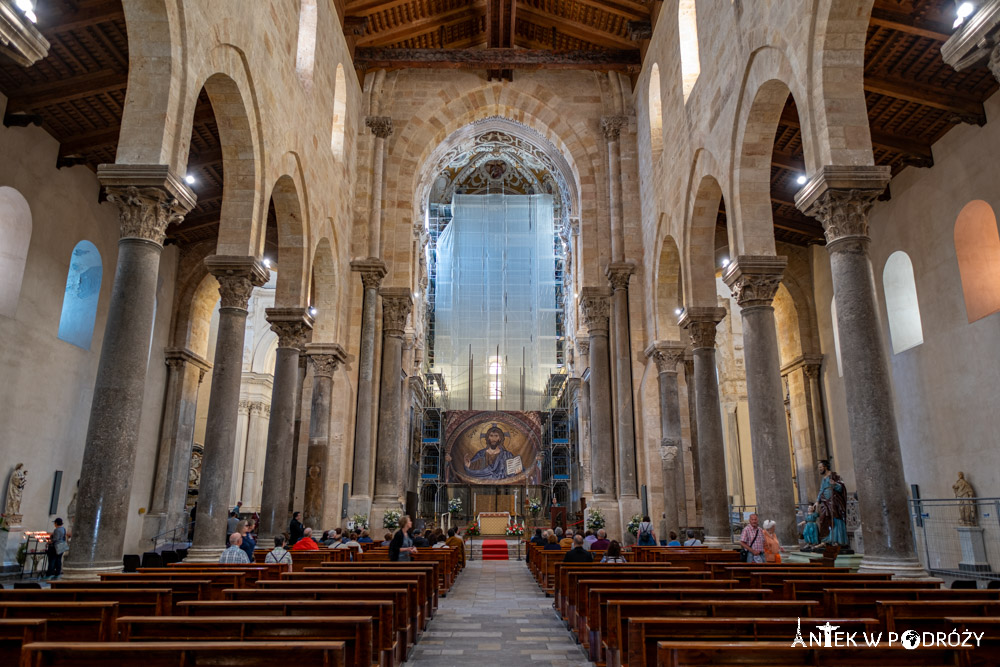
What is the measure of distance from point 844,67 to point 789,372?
42.4ft

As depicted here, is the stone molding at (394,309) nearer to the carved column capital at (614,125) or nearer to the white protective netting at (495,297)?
the carved column capital at (614,125)

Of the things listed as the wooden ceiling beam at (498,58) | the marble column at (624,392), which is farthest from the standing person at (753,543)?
the wooden ceiling beam at (498,58)

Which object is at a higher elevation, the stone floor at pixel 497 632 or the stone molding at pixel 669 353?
the stone molding at pixel 669 353

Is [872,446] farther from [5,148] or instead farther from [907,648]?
[5,148]

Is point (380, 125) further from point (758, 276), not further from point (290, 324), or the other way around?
point (758, 276)

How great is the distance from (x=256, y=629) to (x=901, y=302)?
1602 cm

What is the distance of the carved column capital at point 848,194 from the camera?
852cm

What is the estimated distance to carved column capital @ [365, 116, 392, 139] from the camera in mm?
20031

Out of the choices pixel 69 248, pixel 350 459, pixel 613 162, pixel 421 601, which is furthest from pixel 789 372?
pixel 69 248

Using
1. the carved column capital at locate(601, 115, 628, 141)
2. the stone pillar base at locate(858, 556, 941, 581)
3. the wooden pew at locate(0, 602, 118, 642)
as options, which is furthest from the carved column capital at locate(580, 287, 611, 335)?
the wooden pew at locate(0, 602, 118, 642)

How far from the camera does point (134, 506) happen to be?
17.8 metres

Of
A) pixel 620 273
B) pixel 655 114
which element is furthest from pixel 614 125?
pixel 620 273

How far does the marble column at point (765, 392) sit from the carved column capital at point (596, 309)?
7.66 meters

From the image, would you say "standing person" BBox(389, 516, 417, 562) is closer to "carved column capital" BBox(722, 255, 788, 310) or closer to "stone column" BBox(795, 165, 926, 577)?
"stone column" BBox(795, 165, 926, 577)
